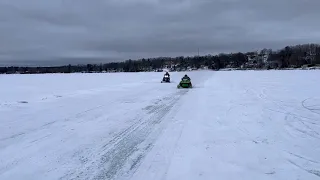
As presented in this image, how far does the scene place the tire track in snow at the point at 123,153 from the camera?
191 inches

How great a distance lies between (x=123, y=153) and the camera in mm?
5984

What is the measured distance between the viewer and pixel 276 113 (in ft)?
35.8

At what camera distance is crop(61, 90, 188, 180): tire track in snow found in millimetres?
4859

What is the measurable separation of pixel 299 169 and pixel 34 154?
464cm

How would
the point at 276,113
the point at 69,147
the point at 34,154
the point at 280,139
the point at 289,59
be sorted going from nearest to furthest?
the point at 34,154 → the point at 69,147 → the point at 280,139 → the point at 276,113 → the point at 289,59

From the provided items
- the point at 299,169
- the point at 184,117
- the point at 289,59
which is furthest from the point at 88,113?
the point at 289,59

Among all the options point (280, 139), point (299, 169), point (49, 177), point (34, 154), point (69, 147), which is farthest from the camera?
point (280, 139)

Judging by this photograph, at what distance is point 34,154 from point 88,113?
5266 millimetres

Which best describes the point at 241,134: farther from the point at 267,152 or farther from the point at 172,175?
the point at 172,175

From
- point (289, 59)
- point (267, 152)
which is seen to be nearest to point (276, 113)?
point (267, 152)

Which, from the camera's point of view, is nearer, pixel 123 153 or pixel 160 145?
pixel 123 153

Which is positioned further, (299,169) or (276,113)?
(276,113)

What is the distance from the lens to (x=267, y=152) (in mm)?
6016

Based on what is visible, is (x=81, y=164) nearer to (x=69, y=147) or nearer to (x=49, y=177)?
(x=49, y=177)
